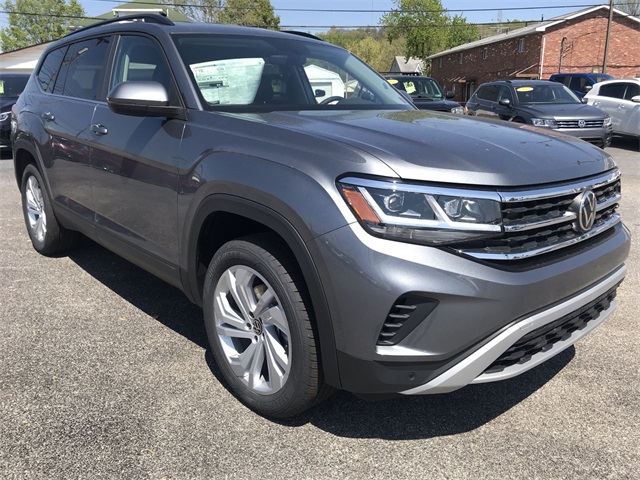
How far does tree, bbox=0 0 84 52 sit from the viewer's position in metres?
68.4

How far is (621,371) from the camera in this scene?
124 inches

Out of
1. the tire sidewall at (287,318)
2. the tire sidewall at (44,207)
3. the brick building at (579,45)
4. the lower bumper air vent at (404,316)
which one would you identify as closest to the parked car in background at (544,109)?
the tire sidewall at (44,207)

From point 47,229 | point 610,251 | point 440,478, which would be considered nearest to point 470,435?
point 440,478

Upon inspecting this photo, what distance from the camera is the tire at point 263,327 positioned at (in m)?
2.37

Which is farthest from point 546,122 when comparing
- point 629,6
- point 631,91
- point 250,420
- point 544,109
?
point 629,6

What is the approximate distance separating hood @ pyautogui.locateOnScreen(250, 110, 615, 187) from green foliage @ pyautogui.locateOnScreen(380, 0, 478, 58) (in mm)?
64917

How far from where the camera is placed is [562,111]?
11945 millimetres

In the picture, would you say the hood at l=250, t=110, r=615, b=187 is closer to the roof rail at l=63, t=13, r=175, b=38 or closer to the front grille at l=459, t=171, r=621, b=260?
the front grille at l=459, t=171, r=621, b=260

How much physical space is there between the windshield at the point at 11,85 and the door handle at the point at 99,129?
10468 millimetres

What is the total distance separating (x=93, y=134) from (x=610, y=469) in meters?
3.33

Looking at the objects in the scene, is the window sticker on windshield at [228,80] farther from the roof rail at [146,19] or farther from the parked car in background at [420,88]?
the parked car in background at [420,88]

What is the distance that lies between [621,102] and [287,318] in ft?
46.6

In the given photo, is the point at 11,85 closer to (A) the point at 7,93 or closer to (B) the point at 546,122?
(A) the point at 7,93

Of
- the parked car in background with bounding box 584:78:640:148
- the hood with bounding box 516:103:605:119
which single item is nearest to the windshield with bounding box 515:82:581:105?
the hood with bounding box 516:103:605:119
